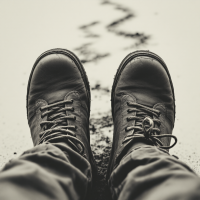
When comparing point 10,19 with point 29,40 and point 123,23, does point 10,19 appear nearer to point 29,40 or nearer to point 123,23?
point 29,40

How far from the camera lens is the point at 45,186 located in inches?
19.5

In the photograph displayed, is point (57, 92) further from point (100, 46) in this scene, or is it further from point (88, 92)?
point (100, 46)

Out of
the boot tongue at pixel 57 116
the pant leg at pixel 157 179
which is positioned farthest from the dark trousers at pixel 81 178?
the boot tongue at pixel 57 116

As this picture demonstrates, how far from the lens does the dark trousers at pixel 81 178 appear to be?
1.53ft

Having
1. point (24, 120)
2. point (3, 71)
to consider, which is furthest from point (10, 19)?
point (24, 120)

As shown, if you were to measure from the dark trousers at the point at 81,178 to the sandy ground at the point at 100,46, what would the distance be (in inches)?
13.3

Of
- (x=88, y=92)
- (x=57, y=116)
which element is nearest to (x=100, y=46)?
(x=88, y=92)

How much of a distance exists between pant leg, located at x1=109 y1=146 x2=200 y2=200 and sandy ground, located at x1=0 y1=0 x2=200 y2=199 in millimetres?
360

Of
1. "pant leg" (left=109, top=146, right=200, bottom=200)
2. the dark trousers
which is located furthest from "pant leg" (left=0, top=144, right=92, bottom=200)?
"pant leg" (left=109, top=146, right=200, bottom=200)

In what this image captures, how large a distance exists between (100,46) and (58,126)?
19.7 inches

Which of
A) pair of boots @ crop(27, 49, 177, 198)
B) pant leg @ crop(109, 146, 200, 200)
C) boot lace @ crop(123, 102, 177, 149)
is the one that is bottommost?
pant leg @ crop(109, 146, 200, 200)

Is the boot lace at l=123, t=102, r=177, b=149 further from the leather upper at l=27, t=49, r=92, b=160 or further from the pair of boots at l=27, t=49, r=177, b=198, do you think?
the leather upper at l=27, t=49, r=92, b=160

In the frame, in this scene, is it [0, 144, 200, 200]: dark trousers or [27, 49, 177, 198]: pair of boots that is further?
[27, 49, 177, 198]: pair of boots

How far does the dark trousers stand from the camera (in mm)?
467
